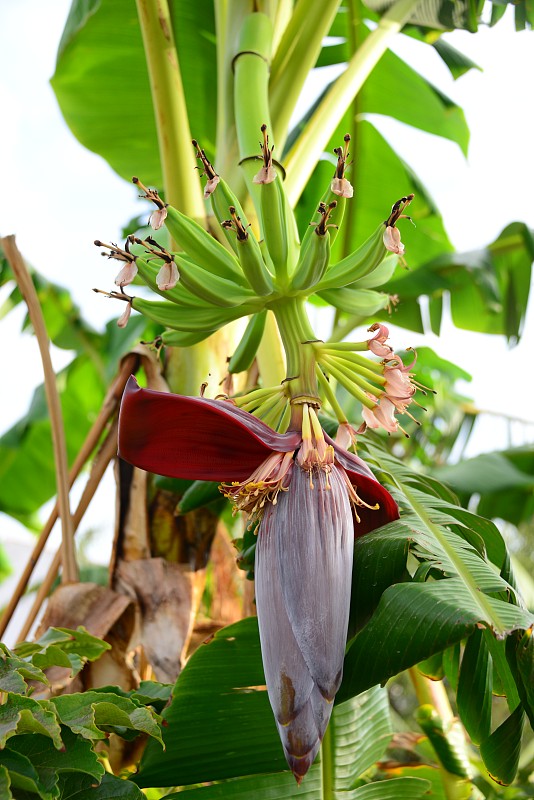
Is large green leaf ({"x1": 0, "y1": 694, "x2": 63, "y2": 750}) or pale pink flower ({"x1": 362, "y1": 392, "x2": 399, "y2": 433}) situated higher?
pale pink flower ({"x1": 362, "y1": 392, "x2": 399, "y2": 433})

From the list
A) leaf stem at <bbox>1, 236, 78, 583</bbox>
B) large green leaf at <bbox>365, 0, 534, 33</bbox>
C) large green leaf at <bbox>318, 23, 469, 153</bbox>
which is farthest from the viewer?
large green leaf at <bbox>318, 23, 469, 153</bbox>

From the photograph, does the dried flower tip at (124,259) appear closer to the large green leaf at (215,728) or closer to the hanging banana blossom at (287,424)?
the hanging banana blossom at (287,424)

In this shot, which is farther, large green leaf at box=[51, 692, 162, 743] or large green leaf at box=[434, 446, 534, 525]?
large green leaf at box=[434, 446, 534, 525]

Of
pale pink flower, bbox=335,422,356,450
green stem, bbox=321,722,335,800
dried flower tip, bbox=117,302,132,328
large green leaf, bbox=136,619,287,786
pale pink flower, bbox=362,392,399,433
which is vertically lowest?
green stem, bbox=321,722,335,800

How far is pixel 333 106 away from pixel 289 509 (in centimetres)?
73

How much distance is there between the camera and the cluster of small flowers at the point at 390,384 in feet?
1.74

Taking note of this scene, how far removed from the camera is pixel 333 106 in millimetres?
995

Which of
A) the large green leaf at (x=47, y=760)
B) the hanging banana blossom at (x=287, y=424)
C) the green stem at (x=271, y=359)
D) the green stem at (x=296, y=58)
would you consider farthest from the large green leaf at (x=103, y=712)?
the green stem at (x=296, y=58)

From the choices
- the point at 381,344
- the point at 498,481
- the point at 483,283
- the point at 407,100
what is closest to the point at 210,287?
the point at 381,344

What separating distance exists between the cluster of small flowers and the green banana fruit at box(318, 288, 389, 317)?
0.35ft

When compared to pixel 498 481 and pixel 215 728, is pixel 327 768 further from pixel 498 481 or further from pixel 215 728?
pixel 498 481

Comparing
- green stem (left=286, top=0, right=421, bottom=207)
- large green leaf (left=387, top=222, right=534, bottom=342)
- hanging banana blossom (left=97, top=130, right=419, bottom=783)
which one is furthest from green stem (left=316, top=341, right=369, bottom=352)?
large green leaf (left=387, top=222, right=534, bottom=342)

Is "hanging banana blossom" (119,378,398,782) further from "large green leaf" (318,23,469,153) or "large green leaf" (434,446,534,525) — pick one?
"large green leaf" (318,23,469,153)

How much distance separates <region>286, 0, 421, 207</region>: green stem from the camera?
962 mm
